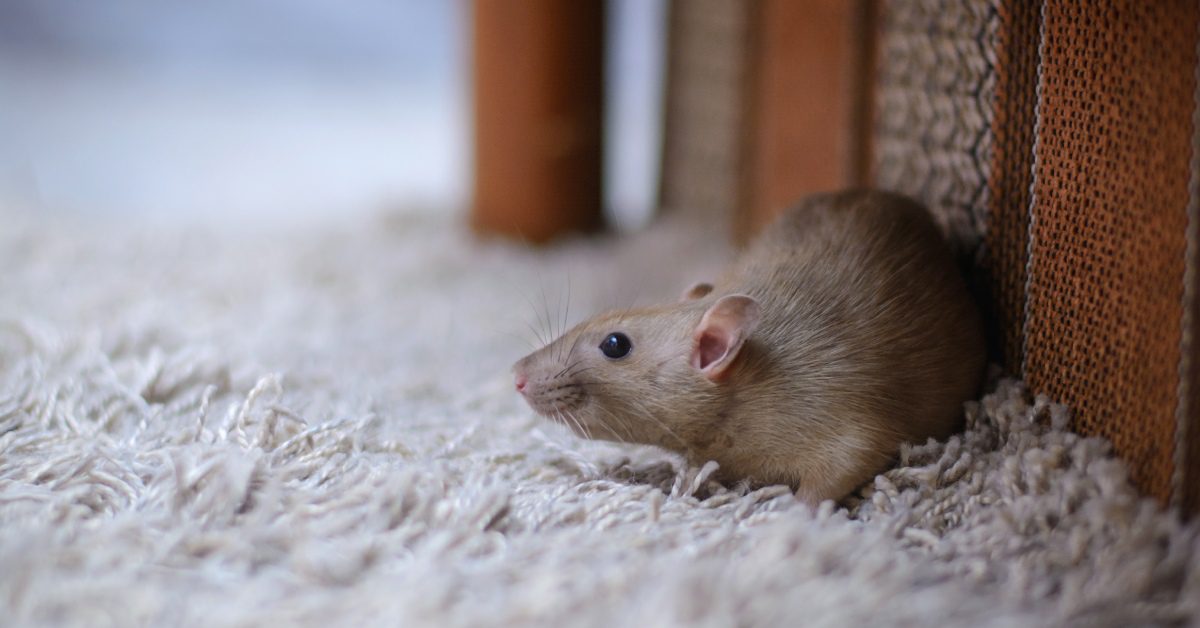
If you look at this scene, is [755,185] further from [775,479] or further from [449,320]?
[775,479]

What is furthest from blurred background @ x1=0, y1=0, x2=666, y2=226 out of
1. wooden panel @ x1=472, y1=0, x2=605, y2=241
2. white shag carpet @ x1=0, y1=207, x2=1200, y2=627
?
white shag carpet @ x1=0, y1=207, x2=1200, y2=627

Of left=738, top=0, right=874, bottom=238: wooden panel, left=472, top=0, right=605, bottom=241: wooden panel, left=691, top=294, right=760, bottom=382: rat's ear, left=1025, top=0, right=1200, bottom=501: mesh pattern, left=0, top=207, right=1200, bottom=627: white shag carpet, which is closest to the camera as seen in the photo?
left=0, top=207, right=1200, bottom=627: white shag carpet

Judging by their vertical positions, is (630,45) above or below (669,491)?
above

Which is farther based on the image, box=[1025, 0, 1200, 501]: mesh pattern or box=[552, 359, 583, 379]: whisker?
box=[552, 359, 583, 379]: whisker

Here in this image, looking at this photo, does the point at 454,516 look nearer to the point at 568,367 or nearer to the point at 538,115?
the point at 568,367

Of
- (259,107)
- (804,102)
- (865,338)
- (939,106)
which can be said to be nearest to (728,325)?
(865,338)

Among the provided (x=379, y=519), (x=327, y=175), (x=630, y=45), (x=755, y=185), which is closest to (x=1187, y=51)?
(x=379, y=519)

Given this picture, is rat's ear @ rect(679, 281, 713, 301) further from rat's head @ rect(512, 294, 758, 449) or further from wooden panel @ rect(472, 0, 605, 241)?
wooden panel @ rect(472, 0, 605, 241)

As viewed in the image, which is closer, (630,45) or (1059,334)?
(1059,334)
